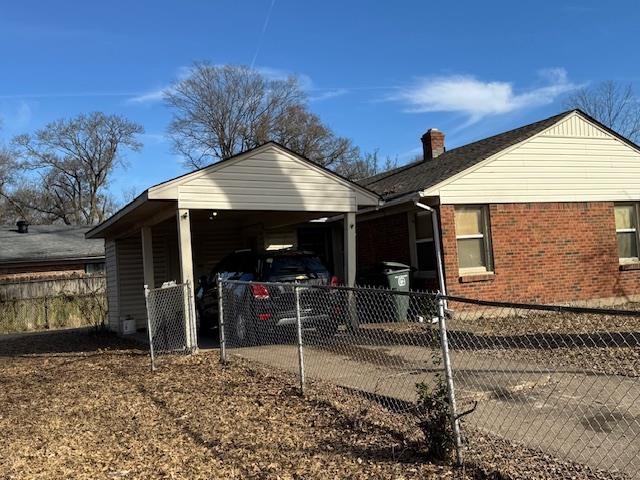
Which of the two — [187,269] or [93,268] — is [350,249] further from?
[93,268]

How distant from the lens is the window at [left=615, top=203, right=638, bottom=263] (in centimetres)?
1530

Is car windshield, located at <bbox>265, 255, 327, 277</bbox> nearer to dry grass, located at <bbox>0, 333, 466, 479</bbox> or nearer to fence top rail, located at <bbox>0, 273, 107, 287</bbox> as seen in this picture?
dry grass, located at <bbox>0, 333, 466, 479</bbox>

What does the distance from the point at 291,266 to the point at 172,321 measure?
233 centimetres

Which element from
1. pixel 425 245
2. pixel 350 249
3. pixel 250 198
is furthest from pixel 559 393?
pixel 425 245

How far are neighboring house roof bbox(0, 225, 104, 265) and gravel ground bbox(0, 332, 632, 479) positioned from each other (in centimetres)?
2060

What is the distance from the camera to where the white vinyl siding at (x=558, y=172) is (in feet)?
44.7

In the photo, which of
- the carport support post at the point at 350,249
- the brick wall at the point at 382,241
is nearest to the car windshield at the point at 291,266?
the carport support post at the point at 350,249

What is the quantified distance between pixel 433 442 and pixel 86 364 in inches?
296

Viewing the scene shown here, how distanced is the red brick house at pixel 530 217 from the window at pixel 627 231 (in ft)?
0.09

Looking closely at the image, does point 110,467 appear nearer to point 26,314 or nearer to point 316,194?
point 316,194

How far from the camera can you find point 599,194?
587 inches

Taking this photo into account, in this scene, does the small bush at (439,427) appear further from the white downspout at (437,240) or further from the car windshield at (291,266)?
the white downspout at (437,240)

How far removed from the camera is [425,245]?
14219mm

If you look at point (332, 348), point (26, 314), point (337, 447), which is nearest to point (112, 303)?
point (26, 314)
